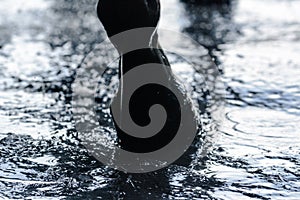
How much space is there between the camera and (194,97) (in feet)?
12.4

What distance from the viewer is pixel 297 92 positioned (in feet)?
13.0

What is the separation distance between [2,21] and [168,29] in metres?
1.43

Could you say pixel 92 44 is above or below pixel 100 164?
above

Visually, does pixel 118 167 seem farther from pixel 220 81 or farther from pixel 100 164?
pixel 220 81

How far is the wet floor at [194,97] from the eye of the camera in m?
2.58

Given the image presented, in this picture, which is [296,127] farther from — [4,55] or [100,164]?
[4,55]

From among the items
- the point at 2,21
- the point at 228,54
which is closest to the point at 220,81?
the point at 228,54

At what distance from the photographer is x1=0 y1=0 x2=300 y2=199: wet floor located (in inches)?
102

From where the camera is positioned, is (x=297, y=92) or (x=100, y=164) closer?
(x=100, y=164)

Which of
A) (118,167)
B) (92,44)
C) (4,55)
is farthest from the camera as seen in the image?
(92,44)

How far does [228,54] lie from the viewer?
4848mm

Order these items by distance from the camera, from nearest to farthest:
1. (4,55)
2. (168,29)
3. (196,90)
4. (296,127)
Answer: (296,127) → (196,90) → (4,55) → (168,29)

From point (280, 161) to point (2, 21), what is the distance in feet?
12.0

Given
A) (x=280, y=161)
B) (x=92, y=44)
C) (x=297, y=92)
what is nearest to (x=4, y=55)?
(x=92, y=44)
